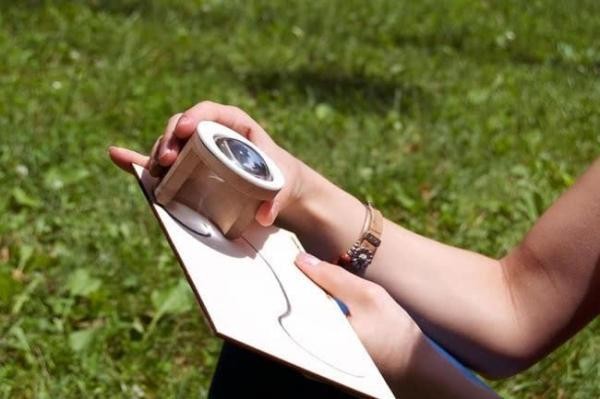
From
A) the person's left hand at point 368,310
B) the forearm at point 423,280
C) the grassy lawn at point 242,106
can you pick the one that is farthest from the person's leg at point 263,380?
the grassy lawn at point 242,106

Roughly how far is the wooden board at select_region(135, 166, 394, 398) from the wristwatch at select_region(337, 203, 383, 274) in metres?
0.26

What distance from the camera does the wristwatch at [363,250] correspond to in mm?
1585

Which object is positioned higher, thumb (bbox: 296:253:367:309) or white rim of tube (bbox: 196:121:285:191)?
white rim of tube (bbox: 196:121:285:191)

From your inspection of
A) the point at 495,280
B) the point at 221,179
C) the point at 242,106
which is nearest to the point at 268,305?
the point at 221,179

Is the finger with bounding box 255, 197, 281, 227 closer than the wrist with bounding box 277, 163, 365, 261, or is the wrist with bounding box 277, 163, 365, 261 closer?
the finger with bounding box 255, 197, 281, 227

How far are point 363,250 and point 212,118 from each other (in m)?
0.35

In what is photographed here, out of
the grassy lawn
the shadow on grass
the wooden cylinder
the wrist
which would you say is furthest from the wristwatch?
the shadow on grass

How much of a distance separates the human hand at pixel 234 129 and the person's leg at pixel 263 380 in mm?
187

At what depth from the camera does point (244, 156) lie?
1225 millimetres

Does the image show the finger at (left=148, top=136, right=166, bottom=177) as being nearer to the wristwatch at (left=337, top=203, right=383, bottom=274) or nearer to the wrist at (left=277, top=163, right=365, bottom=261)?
the wrist at (left=277, top=163, right=365, bottom=261)

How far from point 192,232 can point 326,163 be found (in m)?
1.94

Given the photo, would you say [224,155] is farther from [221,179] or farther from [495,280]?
[495,280]

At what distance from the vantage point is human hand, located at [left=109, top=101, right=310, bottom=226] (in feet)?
Answer: 4.17

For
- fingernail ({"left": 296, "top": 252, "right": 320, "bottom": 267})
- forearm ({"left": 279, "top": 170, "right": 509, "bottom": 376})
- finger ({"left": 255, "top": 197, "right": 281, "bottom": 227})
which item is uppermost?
finger ({"left": 255, "top": 197, "right": 281, "bottom": 227})
